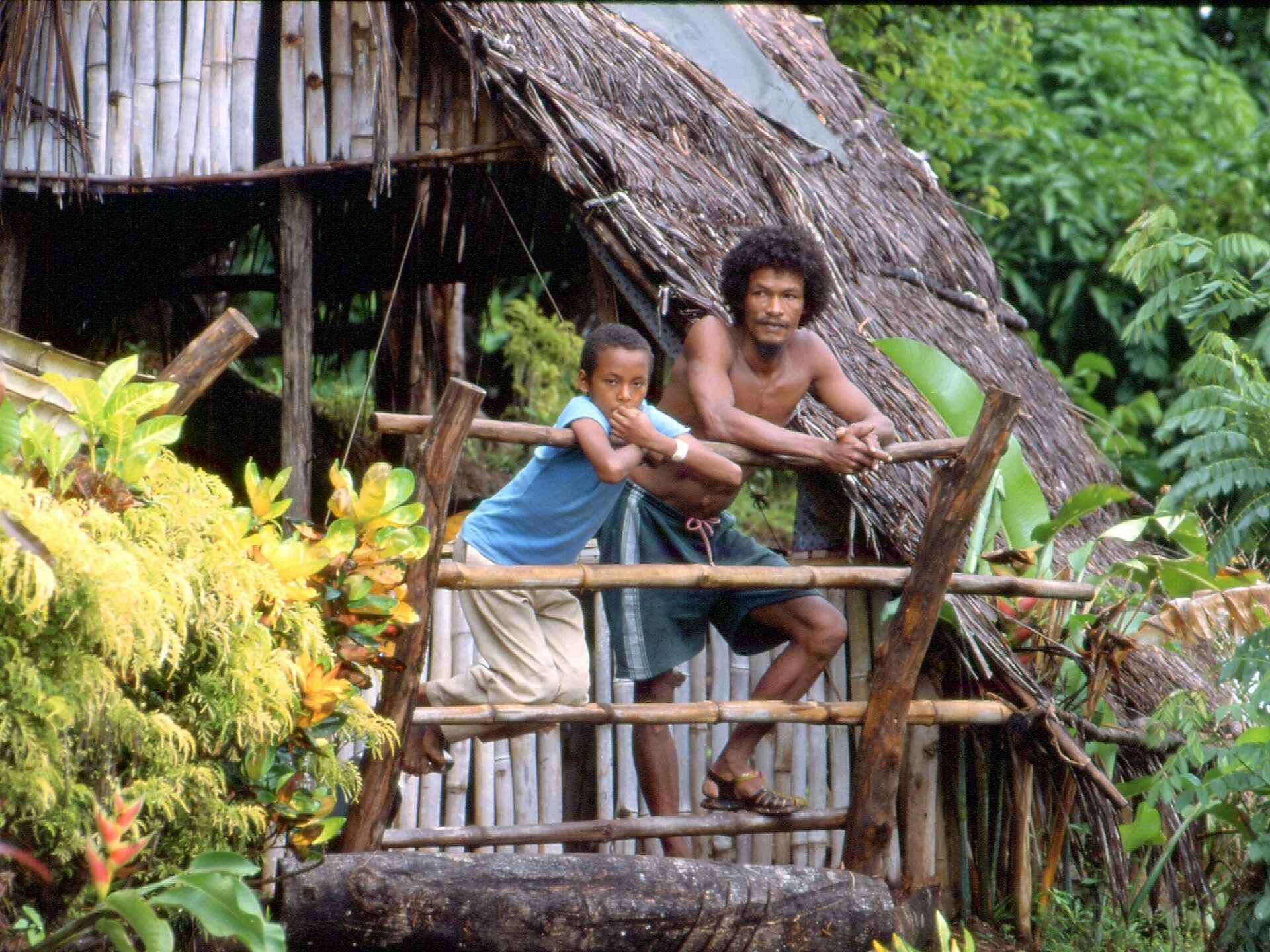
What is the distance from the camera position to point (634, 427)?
145 inches

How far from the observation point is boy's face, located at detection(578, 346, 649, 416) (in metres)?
3.80

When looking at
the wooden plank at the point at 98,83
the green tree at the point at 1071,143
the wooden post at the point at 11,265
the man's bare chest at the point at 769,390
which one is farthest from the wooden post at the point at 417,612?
the green tree at the point at 1071,143

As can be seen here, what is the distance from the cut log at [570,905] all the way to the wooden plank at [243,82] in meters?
2.84

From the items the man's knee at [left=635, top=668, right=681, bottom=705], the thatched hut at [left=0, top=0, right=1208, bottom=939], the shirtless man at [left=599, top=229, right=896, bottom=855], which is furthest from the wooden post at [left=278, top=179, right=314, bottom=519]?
the man's knee at [left=635, top=668, right=681, bottom=705]

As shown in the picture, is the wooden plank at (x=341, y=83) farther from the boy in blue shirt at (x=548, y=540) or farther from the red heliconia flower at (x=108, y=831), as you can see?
the red heliconia flower at (x=108, y=831)

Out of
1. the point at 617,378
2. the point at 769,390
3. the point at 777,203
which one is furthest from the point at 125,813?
the point at 777,203

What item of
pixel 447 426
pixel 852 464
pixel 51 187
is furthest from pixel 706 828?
pixel 51 187

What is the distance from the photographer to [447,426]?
11.1 ft

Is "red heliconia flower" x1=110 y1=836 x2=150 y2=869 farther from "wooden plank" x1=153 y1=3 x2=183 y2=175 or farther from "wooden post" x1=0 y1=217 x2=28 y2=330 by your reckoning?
"wooden post" x1=0 y1=217 x2=28 y2=330

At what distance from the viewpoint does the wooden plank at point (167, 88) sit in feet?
16.6

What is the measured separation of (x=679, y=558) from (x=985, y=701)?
102 cm

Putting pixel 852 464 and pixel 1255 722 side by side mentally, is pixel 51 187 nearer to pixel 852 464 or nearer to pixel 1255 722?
pixel 852 464

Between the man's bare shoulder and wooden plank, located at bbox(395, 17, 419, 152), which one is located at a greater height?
wooden plank, located at bbox(395, 17, 419, 152)

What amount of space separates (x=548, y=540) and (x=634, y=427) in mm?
424
